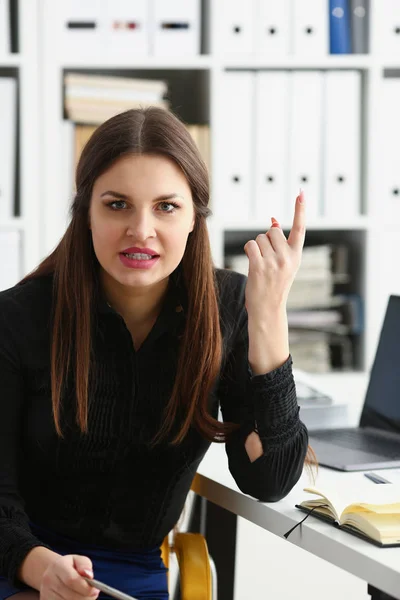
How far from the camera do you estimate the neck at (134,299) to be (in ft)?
4.97

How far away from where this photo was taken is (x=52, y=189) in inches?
103

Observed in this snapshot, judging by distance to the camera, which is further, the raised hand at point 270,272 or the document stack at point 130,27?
the document stack at point 130,27

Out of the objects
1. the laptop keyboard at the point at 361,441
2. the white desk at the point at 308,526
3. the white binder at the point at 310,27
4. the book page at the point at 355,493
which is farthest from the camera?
the white binder at the point at 310,27

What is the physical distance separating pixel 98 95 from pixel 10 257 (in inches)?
20.9

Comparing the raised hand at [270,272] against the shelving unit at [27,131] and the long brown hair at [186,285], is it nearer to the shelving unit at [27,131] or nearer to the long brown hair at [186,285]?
the long brown hair at [186,285]

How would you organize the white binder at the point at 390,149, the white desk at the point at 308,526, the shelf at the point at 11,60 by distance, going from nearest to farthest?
1. the white desk at the point at 308,526
2. the shelf at the point at 11,60
3. the white binder at the point at 390,149

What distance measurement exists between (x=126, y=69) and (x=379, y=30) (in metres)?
0.76

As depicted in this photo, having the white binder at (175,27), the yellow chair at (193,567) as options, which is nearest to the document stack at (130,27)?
the white binder at (175,27)

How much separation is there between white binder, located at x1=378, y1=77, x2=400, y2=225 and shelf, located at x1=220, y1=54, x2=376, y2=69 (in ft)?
0.41

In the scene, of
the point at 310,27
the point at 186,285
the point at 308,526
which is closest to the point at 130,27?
the point at 310,27

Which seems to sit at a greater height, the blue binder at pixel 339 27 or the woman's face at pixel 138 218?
the blue binder at pixel 339 27

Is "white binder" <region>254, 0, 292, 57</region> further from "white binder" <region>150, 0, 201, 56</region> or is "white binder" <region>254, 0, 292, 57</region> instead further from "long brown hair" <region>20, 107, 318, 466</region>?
"long brown hair" <region>20, 107, 318, 466</region>

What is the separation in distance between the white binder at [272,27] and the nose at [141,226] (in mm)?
1451

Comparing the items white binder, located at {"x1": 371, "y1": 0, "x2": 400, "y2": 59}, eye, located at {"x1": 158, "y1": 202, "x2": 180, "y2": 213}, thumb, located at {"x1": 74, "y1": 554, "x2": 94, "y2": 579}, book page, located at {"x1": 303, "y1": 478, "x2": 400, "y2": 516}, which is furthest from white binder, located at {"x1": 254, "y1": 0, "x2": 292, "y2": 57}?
thumb, located at {"x1": 74, "y1": 554, "x2": 94, "y2": 579}
